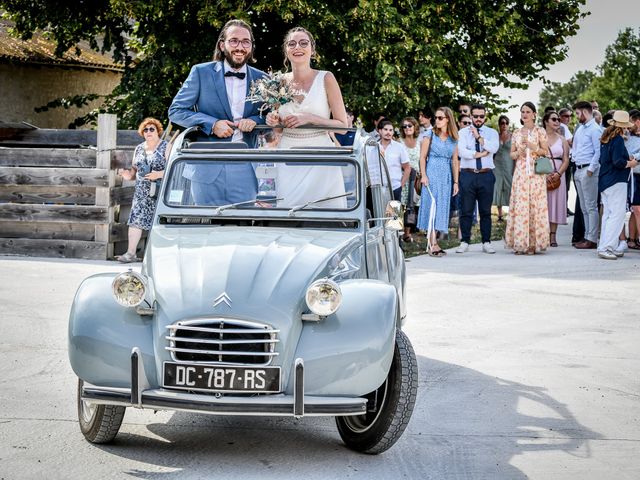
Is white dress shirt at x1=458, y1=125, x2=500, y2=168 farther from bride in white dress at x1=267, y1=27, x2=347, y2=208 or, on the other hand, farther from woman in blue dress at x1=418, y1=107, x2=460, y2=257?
bride in white dress at x1=267, y1=27, x2=347, y2=208

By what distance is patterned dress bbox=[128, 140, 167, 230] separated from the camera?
15.5 metres

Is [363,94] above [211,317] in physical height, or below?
above

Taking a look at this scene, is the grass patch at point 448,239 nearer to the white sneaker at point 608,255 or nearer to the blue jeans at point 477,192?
the blue jeans at point 477,192

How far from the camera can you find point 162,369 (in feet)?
19.1

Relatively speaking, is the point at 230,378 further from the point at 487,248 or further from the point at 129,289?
the point at 487,248

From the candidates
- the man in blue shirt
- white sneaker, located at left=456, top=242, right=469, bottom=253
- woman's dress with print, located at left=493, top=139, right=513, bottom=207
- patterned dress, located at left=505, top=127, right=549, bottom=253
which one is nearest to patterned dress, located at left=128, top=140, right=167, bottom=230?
white sneaker, located at left=456, top=242, right=469, bottom=253

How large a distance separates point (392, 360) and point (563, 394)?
89.4 inches

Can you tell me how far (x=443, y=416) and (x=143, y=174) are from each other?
9.26m

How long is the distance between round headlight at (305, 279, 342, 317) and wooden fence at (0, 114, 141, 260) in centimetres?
1062

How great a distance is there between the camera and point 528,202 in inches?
659

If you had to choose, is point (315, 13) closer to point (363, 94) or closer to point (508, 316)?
point (363, 94)

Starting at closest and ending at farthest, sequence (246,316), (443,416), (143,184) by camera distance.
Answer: (246,316) < (443,416) < (143,184)

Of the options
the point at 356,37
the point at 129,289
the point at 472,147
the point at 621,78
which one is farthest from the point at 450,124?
the point at 621,78

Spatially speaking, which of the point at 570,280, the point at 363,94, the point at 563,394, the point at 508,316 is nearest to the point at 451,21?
the point at 363,94
